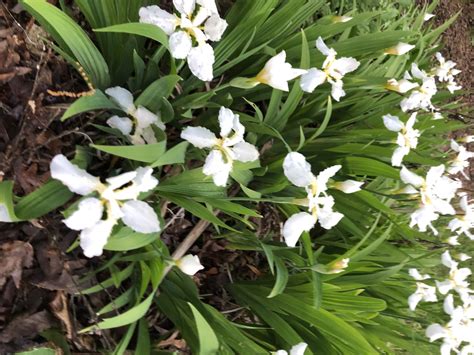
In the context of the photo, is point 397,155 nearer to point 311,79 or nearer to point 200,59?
point 311,79

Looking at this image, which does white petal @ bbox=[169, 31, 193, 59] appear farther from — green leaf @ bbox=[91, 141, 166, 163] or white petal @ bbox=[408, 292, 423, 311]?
white petal @ bbox=[408, 292, 423, 311]

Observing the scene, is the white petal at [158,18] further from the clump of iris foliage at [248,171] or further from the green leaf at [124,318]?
the green leaf at [124,318]

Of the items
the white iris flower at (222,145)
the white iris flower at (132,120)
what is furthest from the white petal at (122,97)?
the white iris flower at (222,145)

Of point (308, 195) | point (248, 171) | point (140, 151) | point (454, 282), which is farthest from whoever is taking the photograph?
point (454, 282)

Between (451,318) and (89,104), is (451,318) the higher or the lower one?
the lower one

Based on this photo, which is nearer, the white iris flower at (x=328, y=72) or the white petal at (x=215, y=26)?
the white petal at (x=215, y=26)

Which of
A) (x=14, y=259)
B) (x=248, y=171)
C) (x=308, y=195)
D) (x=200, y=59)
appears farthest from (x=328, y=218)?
(x=14, y=259)

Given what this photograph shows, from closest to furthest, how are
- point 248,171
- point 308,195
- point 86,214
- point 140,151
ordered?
point 86,214, point 140,151, point 308,195, point 248,171
